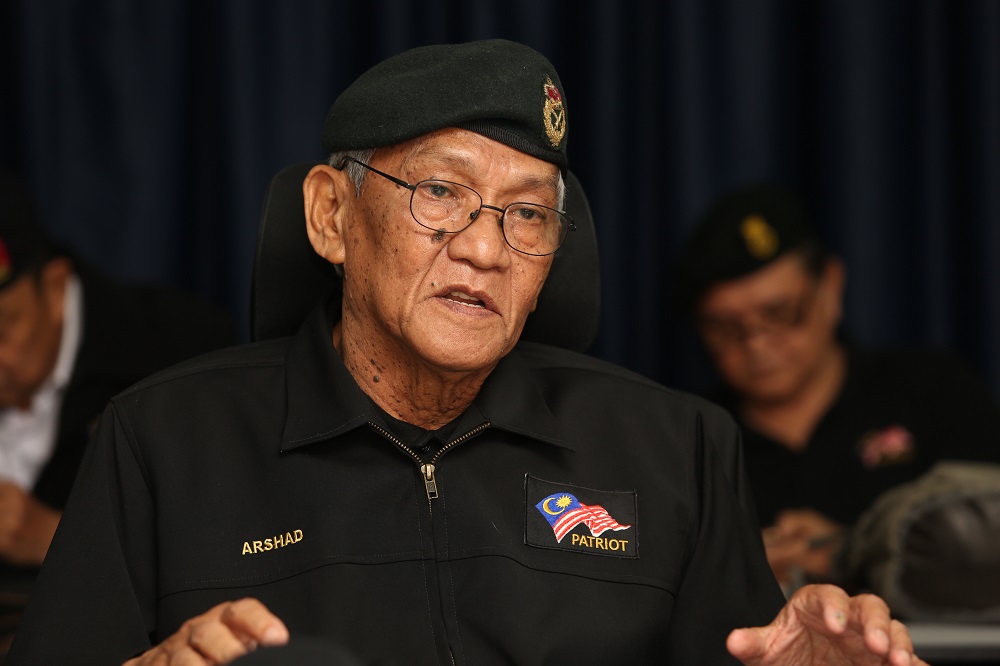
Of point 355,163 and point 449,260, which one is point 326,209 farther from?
point 449,260

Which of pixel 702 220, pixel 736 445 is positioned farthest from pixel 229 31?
pixel 736 445

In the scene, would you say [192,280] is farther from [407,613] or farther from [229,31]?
[407,613]

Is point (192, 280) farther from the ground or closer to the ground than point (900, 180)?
closer to the ground

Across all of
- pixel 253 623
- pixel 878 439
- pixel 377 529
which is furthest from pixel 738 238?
pixel 253 623

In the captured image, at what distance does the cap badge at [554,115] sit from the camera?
62.0 inches

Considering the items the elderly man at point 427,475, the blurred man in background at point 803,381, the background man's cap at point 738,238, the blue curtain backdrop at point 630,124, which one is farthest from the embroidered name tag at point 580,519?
the blue curtain backdrop at point 630,124

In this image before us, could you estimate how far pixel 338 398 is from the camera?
158 centimetres

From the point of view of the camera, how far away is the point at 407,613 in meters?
1.47

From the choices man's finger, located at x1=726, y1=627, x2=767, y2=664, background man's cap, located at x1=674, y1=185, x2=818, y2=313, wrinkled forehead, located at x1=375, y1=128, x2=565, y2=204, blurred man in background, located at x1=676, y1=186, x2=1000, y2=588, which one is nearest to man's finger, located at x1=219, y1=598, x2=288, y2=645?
man's finger, located at x1=726, y1=627, x2=767, y2=664

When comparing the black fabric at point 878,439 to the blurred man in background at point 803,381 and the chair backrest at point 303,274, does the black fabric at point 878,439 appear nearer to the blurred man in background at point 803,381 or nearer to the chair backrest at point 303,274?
the blurred man in background at point 803,381

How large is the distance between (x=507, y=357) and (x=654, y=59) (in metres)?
1.69

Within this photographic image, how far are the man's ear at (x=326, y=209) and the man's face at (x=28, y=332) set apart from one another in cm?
120

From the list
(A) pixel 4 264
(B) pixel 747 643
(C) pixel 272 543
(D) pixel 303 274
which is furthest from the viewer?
(A) pixel 4 264

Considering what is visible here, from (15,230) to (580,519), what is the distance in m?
1.56
